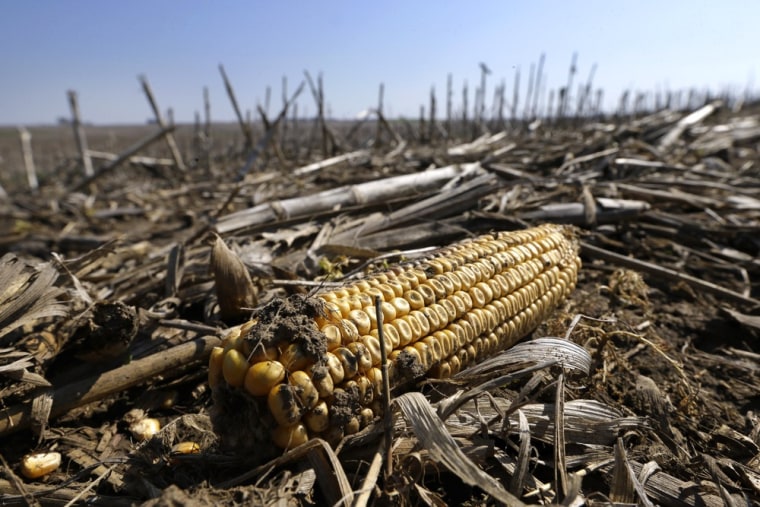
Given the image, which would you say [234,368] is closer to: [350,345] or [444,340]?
[350,345]

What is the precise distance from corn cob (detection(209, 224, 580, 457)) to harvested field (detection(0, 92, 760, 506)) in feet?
0.29

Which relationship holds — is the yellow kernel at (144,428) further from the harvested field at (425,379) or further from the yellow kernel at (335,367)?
the yellow kernel at (335,367)

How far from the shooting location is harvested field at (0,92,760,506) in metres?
1.80

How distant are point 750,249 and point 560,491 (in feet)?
15.1

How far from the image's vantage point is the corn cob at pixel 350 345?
65.7 inches

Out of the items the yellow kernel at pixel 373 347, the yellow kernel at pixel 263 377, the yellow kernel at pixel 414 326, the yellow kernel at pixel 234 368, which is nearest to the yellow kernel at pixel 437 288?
the yellow kernel at pixel 414 326

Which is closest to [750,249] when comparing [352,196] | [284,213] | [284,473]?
[352,196]

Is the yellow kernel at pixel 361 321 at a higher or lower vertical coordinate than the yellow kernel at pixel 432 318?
higher

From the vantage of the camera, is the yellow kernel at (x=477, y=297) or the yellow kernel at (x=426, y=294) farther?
the yellow kernel at (x=477, y=297)

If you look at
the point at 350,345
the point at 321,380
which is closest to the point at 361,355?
the point at 350,345

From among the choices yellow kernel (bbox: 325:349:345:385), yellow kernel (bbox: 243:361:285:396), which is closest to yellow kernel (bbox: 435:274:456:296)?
yellow kernel (bbox: 325:349:345:385)

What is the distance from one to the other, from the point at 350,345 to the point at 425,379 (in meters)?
0.52

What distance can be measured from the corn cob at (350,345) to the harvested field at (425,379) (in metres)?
0.09

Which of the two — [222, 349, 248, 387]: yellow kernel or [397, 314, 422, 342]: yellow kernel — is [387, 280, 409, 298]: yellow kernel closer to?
[397, 314, 422, 342]: yellow kernel
